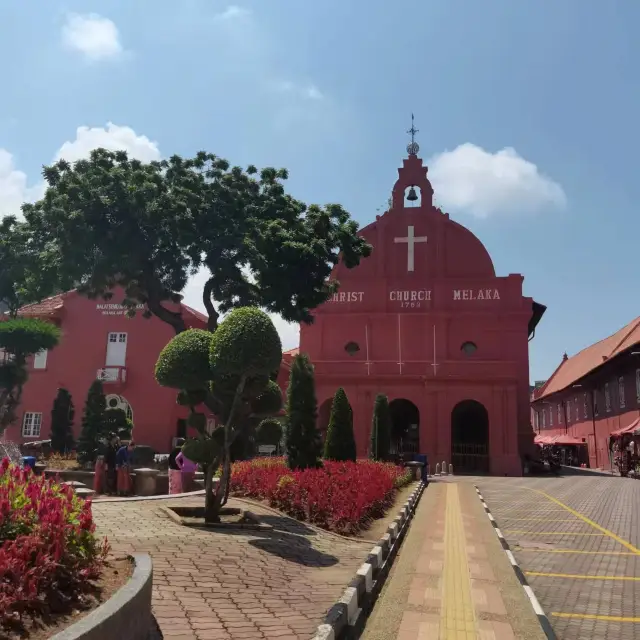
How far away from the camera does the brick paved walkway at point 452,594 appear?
532 cm

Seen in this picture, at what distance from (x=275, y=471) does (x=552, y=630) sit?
27.1ft

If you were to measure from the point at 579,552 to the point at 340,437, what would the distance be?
28.9ft

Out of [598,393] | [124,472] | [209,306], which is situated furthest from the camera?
[598,393]

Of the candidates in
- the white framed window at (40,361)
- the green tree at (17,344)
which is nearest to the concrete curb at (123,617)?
the green tree at (17,344)

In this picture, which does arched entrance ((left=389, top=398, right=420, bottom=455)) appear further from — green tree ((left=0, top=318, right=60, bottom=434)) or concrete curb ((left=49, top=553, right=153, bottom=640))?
concrete curb ((left=49, top=553, right=153, bottom=640))

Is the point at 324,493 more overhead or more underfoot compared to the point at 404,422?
more underfoot

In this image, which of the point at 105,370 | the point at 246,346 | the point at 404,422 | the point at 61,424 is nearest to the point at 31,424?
the point at 105,370

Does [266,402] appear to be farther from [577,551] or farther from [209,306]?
[209,306]

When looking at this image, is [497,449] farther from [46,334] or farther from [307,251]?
[46,334]

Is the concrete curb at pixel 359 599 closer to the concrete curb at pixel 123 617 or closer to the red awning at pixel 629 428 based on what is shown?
the concrete curb at pixel 123 617

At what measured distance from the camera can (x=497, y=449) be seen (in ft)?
90.5

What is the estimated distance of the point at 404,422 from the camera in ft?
107

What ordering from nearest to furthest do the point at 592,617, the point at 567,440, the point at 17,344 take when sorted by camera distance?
1. the point at 592,617
2. the point at 17,344
3. the point at 567,440

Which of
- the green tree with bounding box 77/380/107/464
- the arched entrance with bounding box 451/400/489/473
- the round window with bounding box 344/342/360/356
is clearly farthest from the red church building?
the arched entrance with bounding box 451/400/489/473
